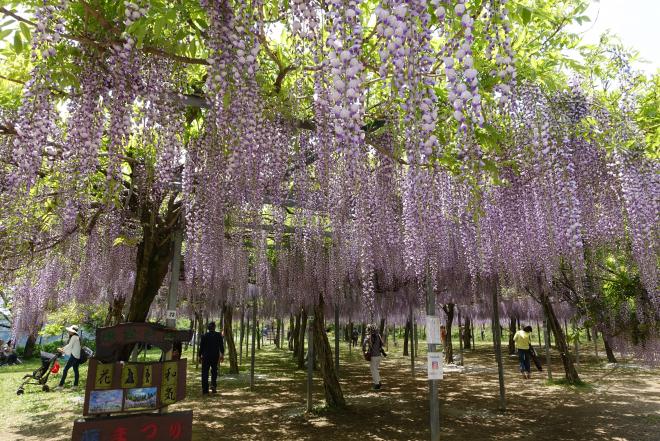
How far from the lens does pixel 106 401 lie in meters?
3.98

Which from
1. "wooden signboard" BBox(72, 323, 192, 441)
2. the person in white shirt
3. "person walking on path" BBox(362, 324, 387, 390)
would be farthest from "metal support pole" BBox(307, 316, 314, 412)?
the person in white shirt

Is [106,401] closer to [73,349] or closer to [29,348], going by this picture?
[73,349]

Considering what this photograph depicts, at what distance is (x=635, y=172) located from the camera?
236 inches

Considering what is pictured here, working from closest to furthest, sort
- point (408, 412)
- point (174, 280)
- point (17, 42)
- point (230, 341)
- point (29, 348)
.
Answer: point (17, 42) → point (174, 280) → point (408, 412) → point (230, 341) → point (29, 348)

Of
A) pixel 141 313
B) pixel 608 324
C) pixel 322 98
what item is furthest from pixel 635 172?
pixel 141 313

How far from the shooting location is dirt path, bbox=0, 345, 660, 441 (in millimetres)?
6801

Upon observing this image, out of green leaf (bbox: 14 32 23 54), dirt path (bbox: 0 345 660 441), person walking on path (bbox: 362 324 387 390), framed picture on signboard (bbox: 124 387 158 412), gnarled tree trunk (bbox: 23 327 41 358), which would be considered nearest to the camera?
green leaf (bbox: 14 32 23 54)

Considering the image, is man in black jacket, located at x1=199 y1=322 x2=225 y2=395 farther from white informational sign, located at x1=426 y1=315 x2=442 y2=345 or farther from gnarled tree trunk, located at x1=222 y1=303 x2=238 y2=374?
white informational sign, located at x1=426 y1=315 x2=442 y2=345

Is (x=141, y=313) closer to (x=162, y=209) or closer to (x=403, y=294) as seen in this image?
(x=162, y=209)

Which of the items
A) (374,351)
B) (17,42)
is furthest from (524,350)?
(17,42)

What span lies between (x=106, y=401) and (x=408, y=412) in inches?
230

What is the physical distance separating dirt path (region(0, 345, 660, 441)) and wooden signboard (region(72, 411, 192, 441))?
2.79 m

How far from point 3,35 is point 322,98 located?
2133 mm

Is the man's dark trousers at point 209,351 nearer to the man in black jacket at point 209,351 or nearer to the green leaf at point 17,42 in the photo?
the man in black jacket at point 209,351
